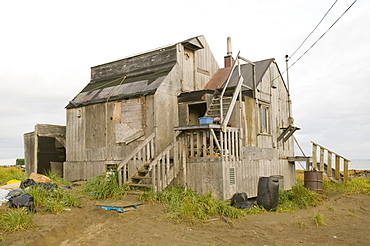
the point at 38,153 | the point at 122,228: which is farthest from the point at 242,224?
the point at 38,153

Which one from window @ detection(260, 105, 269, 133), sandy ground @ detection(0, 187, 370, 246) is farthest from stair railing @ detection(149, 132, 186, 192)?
window @ detection(260, 105, 269, 133)

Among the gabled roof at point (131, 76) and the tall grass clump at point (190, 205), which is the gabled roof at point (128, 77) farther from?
the tall grass clump at point (190, 205)

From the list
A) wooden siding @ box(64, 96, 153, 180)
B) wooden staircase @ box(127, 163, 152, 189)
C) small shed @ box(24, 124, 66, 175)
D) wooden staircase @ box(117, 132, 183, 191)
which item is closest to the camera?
wooden staircase @ box(117, 132, 183, 191)

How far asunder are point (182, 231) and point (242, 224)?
171 cm

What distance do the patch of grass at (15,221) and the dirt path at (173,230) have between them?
177 millimetres

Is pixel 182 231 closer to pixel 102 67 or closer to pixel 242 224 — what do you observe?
pixel 242 224

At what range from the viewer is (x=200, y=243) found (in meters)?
7.11

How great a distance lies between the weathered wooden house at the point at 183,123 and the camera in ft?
36.2

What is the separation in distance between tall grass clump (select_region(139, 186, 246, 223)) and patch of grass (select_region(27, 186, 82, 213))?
78.3 inches

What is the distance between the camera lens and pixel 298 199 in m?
11.9

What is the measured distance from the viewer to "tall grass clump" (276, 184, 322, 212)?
11320 millimetres

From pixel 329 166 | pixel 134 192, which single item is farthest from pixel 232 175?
pixel 329 166

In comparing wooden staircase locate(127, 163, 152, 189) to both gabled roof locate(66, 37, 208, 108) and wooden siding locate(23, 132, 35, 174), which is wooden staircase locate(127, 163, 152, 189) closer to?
gabled roof locate(66, 37, 208, 108)

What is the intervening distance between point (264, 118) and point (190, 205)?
23.4 ft
